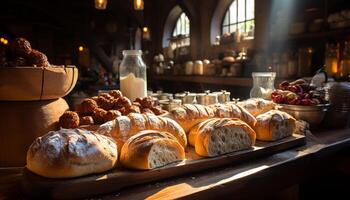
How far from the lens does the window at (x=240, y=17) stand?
16.8 feet

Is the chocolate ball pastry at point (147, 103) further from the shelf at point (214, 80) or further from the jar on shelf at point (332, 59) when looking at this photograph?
the shelf at point (214, 80)

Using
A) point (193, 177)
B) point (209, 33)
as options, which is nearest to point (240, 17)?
point (209, 33)

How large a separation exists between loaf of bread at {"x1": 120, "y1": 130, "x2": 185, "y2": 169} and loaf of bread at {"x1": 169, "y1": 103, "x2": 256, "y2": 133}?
0.74 ft

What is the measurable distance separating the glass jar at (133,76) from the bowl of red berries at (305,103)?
2.71 ft

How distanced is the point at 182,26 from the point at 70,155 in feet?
23.3

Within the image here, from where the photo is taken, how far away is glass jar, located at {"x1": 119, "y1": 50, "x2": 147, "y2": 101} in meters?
1.73

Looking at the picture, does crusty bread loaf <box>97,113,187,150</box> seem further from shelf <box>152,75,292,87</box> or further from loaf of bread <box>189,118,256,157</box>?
shelf <box>152,75,292,87</box>

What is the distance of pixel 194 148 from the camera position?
1.10 m

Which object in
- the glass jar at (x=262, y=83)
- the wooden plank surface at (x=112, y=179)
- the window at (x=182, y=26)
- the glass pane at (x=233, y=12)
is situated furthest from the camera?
the window at (x=182, y=26)

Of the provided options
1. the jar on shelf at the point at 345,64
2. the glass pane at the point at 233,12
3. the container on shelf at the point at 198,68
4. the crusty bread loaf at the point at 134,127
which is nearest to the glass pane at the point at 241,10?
the glass pane at the point at 233,12

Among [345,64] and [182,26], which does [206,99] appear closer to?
[345,64]

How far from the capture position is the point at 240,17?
5379mm

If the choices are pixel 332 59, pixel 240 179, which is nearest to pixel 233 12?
pixel 332 59

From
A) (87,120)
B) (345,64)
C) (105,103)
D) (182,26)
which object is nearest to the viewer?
(87,120)
